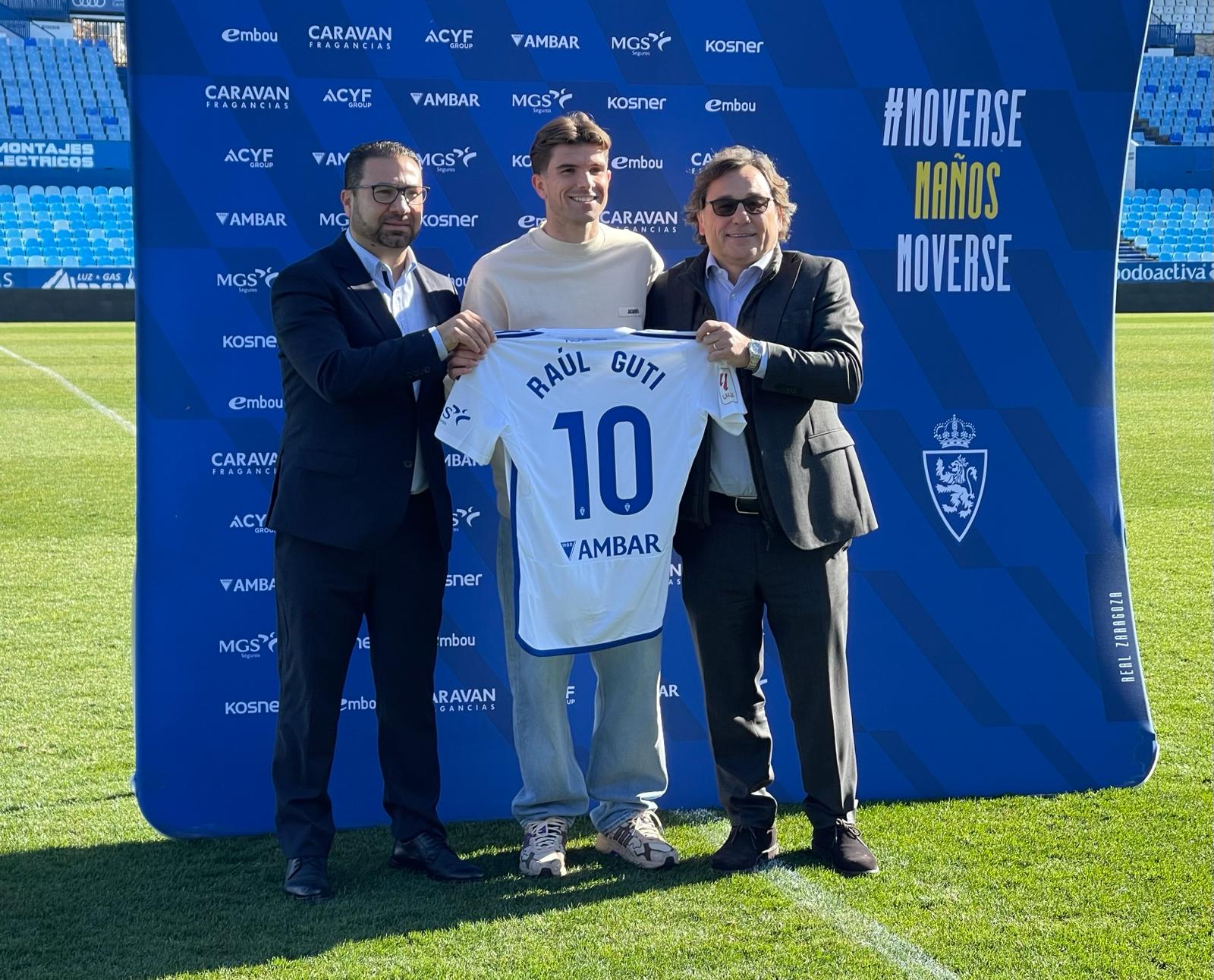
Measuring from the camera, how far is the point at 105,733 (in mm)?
4730

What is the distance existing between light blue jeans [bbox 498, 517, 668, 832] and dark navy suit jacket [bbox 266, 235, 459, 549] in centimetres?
45

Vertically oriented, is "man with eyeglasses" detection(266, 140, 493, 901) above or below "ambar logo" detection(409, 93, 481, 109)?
below

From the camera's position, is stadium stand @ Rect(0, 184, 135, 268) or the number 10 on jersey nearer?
the number 10 on jersey

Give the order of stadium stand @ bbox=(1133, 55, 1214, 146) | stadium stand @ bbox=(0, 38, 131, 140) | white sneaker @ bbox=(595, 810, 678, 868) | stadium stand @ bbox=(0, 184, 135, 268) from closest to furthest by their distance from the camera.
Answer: white sneaker @ bbox=(595, 810, 678, 868) → stadium stand @ bbox=(0, 184, 135, 268) → stadium stand @ bbox=(0, 38, 131, 140) → stadium stand @ bbox=(1133, 55, 1214, 146)

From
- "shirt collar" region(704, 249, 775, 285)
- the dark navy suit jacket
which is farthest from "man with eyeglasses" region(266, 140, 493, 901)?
"shirt collar" region(704, 249, 775, 285)

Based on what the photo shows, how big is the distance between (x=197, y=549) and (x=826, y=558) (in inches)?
77.1

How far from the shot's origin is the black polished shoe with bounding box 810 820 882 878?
349cm

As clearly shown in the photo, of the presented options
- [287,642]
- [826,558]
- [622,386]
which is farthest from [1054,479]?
[287,642]

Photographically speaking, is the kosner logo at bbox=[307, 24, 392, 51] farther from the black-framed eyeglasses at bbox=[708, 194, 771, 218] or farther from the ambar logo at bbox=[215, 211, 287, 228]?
the black-framed eyeglasses at bbox=[708, 194, 771, 218]

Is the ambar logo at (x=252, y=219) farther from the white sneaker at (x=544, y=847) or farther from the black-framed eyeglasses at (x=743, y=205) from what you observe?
the white sneaker at (x=544, y=847)

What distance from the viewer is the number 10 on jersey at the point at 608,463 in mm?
3367

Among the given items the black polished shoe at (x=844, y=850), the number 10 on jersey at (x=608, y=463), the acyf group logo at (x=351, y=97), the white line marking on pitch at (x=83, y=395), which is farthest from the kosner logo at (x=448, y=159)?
the white line marking on pitch at (x=83, y=395)

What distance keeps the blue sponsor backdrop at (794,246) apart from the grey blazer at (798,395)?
0.75m

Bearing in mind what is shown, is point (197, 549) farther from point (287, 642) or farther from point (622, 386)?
point (622, 386)
